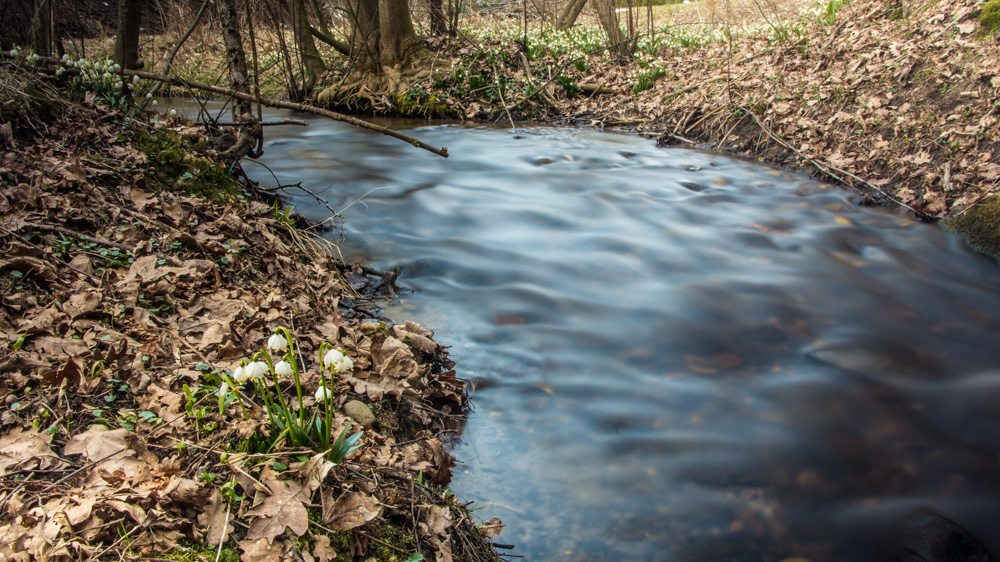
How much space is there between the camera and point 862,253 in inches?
231

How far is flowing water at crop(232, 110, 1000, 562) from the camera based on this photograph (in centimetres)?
301

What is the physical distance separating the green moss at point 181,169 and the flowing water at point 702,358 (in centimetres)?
126

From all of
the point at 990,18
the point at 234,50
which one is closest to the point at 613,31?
the point at 990,18

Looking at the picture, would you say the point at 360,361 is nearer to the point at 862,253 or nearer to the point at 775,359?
the point at 775,359

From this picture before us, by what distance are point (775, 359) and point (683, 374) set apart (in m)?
0.65

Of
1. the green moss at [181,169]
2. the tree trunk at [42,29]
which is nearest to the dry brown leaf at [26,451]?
the green moss at [181,169]

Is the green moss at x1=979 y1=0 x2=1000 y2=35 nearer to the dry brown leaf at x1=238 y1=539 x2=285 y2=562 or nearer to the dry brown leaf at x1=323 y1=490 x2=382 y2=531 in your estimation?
the dry brown leaf at x1=323 y1=490 x2=382 y2=531

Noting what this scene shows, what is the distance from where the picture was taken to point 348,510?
7.61ft

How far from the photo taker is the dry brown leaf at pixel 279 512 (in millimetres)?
2150

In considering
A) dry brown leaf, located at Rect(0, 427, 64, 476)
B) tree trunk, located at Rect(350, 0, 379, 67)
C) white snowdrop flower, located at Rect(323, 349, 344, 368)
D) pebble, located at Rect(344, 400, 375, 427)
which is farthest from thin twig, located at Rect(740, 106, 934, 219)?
tree trunk, located at Rect(350, 0, 379, 67)

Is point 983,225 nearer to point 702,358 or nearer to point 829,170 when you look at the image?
point 829,170

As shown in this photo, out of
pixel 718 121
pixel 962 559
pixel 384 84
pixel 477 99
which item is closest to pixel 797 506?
pixel 962 559

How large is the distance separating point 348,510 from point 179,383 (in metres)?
1.12

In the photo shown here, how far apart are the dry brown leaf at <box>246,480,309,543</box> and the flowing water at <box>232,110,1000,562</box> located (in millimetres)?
1013
